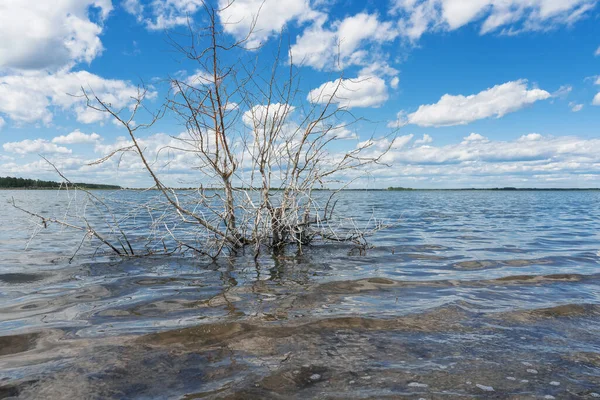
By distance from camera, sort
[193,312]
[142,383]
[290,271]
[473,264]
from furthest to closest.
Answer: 1. [473,264]
2. [290,271]
3. [193,312]
4. [142,383]

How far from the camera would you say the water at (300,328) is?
334 cm

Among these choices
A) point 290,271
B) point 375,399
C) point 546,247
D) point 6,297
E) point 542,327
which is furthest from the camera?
point 546,247

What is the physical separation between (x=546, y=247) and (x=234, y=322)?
30.9 feet

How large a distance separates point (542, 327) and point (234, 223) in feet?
20.7

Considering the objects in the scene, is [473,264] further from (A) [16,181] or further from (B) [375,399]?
(A) [16,181]

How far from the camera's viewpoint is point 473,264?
839cm

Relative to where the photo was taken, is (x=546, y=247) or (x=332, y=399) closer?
(x=332, y=399)

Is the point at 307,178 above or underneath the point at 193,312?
above

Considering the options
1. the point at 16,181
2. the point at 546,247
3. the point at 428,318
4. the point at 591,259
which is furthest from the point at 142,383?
the point at 16,181

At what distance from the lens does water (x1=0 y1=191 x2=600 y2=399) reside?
10.9 ft

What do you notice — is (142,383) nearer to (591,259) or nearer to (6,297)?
(6,297)

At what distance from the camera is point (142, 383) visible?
11.0 feet

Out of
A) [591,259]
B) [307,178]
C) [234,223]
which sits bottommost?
[591,259]

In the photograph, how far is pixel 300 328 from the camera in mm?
4621
